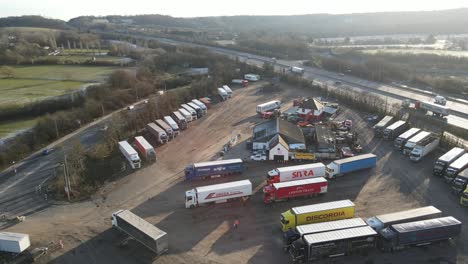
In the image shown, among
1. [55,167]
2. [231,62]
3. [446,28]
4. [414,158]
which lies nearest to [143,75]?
[231,62]

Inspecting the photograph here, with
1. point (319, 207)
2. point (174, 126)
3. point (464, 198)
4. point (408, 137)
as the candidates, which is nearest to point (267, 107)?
point (174, 126)

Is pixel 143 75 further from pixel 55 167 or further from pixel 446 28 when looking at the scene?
pixel 446 28

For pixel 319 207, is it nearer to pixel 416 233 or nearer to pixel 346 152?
pixel 416 233

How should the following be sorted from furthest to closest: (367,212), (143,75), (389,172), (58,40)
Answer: (58,40)
(143,75)
(389,172)
(367,212)

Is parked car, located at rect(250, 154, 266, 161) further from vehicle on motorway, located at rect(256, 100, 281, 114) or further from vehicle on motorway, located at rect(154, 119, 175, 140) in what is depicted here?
vehicle on motorway, located at rect(256, 100, 281, 114)

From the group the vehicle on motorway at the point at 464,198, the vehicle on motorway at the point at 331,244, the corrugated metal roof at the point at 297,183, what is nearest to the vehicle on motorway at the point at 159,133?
the corrugated metal roof at the point at 297,183

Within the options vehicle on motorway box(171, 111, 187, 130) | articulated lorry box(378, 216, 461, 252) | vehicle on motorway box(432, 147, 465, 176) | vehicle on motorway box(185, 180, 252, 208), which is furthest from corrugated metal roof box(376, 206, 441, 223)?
vehicle on motorway box(171, 111, 187, 130)

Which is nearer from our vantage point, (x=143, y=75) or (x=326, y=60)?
(x=143, y=75)
